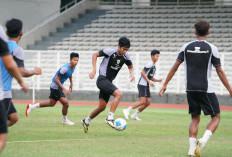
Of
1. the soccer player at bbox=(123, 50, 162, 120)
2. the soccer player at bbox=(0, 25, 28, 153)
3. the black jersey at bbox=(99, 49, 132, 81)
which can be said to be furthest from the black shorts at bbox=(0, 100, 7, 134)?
the soccer player at bbox=(123, 50, 162, 120)

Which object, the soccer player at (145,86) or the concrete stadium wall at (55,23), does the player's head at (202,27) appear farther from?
the concrete stadium wall at (55,23)

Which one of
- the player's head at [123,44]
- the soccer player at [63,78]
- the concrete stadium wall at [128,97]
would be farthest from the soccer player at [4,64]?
the concrete stadium wall at [128,97]

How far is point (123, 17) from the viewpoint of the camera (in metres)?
34.6

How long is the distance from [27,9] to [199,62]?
87.7 feet

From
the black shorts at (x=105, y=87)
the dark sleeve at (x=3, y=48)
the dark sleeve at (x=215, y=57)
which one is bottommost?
the black shorts at (x=105, y=87)

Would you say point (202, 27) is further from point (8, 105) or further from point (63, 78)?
point (63, 78)

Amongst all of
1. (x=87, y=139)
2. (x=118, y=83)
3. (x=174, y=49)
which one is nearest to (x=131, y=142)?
(x=87, y=139)

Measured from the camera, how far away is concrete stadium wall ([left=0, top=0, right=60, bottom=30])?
32.2m

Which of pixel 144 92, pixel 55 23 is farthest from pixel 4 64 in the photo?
pixel 55 23

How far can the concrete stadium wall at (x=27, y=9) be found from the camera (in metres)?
32.2

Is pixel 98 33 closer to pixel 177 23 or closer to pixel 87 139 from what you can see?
pixel 177 23

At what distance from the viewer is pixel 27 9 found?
33.8 metres

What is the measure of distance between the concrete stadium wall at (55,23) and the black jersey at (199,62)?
24364 millimetres

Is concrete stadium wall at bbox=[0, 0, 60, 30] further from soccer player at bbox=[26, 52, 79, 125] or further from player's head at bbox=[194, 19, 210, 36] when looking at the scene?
player's head at bbox=[194, 19, 210, 36]
